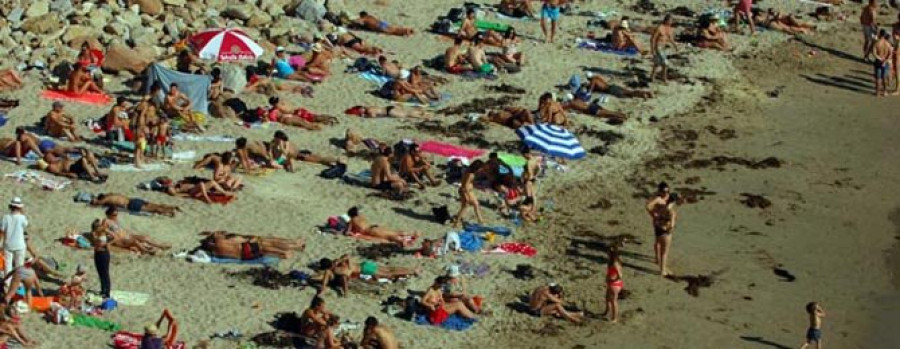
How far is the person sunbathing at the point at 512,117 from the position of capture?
3422 centimetres

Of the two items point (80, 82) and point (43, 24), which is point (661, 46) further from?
point (43, 24)

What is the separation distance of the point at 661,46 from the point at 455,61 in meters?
4.13

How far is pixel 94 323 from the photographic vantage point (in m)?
25.0

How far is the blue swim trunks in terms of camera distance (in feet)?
Result: 130

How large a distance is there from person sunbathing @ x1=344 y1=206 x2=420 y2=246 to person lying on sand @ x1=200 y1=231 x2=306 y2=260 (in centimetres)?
121

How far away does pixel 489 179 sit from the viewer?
103 ft

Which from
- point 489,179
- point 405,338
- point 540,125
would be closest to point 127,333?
point 405,338

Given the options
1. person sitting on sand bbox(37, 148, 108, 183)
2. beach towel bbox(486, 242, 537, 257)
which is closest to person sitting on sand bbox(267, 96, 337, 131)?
person sitting on sand bbox(37, 148, 108, 183)

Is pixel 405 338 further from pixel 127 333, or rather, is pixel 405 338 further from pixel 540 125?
pixel 540 125

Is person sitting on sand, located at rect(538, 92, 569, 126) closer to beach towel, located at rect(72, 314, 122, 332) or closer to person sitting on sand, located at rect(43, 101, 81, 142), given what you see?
person sitting on sand, located at rect(43, 101, 81, 142)

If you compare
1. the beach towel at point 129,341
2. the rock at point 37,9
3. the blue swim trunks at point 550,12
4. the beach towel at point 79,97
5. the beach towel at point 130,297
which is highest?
the rock at point 37,9

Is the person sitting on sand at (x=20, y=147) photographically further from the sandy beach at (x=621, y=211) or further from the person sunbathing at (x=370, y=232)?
the person sunbathing at (x=370, y=232)

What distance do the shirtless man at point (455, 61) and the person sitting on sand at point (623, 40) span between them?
12.6ft

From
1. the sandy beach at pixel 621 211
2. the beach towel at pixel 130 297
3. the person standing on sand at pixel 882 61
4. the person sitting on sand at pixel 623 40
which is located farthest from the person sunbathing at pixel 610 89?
the beach towel at pixel 130 297
